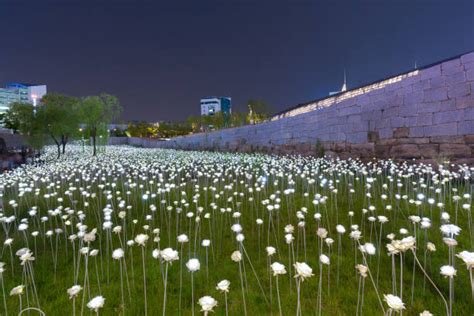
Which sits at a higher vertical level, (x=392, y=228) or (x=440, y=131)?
(x=440, y=131)

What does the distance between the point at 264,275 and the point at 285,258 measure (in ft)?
1.65

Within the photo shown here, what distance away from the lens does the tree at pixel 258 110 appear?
56.3 meters

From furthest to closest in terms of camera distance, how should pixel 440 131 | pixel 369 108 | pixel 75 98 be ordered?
pixel 75 98 < pixel 369 108 < pixel 440 131

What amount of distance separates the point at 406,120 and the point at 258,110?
4693cm

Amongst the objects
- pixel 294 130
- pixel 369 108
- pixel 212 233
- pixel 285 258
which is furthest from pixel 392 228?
pixel 294 130

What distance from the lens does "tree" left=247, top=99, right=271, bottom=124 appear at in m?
56.3

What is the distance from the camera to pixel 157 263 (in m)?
4.19

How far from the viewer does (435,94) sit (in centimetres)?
945

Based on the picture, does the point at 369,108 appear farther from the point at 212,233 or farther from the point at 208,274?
the point at 208,274

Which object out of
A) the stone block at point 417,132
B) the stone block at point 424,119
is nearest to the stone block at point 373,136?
the stone block at point 417,132

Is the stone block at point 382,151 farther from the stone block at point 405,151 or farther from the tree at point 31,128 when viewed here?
the tree at point 31,128

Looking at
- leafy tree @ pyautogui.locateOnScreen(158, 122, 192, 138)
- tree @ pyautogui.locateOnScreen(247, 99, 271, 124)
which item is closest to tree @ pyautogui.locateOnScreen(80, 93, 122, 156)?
tree @ pyautogui.locateOnScreen(247, 99, 271, 124)

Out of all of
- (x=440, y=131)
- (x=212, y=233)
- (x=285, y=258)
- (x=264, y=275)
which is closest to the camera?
(x=264, y=275)

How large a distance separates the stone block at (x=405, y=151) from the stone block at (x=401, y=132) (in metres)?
0.36
